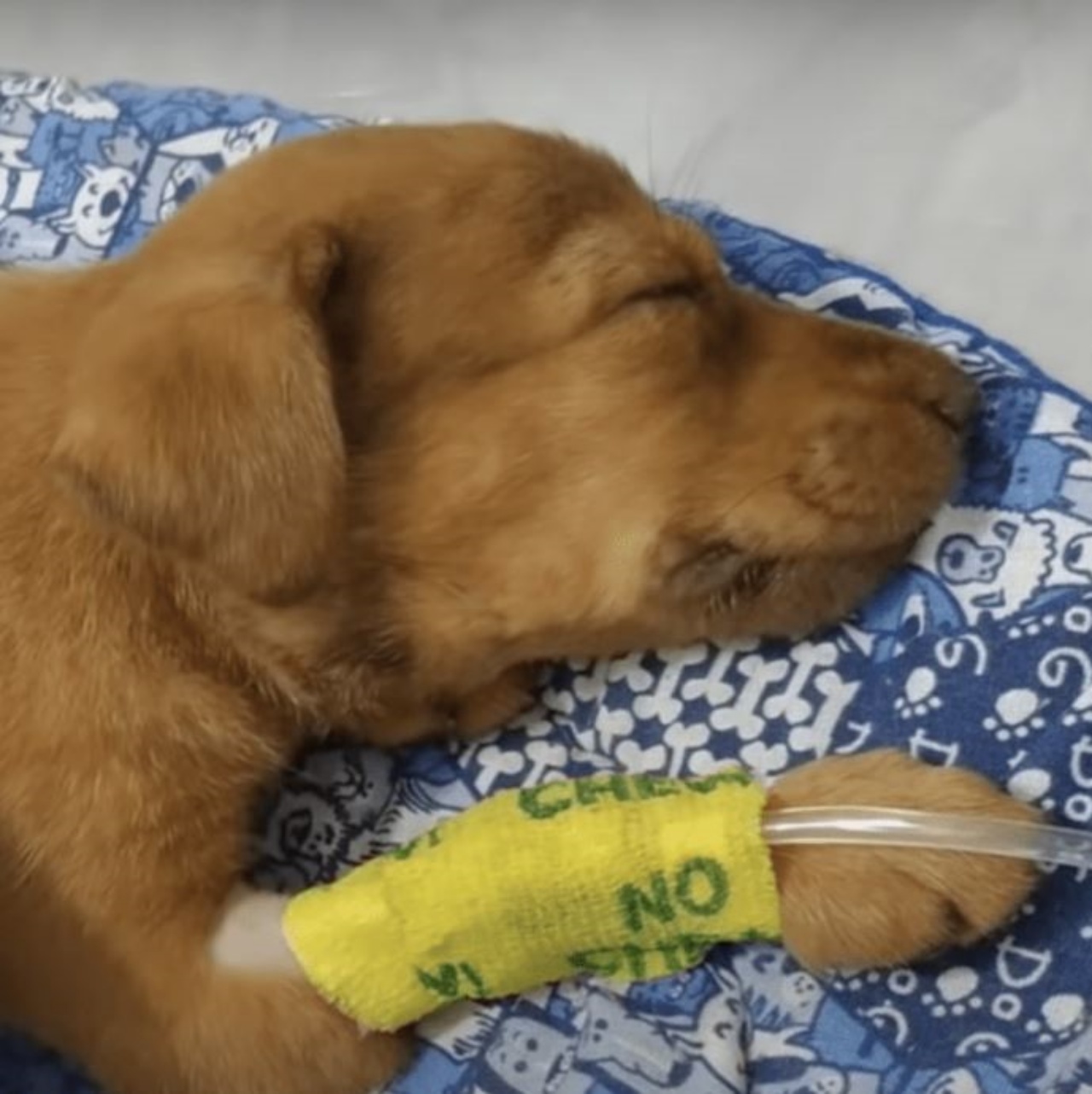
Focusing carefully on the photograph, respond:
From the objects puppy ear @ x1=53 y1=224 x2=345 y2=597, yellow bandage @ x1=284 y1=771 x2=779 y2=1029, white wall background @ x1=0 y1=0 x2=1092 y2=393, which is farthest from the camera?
white wall background @ x1=0 y1=0 x2=1092 y2=393

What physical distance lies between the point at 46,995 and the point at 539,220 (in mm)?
629

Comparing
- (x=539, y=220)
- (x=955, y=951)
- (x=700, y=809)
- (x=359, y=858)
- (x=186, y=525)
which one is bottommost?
(x=359, y=858)

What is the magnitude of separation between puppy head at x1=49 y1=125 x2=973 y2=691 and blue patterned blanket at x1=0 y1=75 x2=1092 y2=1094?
0.12 m

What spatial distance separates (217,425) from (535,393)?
9.2 inches

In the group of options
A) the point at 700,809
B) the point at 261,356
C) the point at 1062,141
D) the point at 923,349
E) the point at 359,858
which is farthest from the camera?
the point at 1062,141

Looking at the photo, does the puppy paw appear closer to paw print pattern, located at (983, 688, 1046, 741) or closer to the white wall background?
paw print pattern, located at (983, 688, 1046, 741)

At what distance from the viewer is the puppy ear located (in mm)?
1349

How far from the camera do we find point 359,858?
1.71 metres

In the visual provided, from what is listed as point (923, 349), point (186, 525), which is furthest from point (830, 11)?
point (186, 525)

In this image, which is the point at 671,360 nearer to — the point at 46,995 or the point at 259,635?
the point at 259,635

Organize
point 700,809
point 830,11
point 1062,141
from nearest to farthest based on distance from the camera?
point 700,809
point 1062,141
point 830,11

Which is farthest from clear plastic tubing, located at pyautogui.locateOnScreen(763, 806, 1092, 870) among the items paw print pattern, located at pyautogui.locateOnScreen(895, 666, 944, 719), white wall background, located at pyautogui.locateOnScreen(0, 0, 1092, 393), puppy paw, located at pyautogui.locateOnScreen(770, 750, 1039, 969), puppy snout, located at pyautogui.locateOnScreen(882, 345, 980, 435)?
white wall background, located at pyautogui.locateOnScreen(0, 0, 1092, 393)

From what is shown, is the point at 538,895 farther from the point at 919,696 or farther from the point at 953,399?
the point at 953,399

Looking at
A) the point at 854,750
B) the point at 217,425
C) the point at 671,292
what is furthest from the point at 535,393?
the point at 854,750
